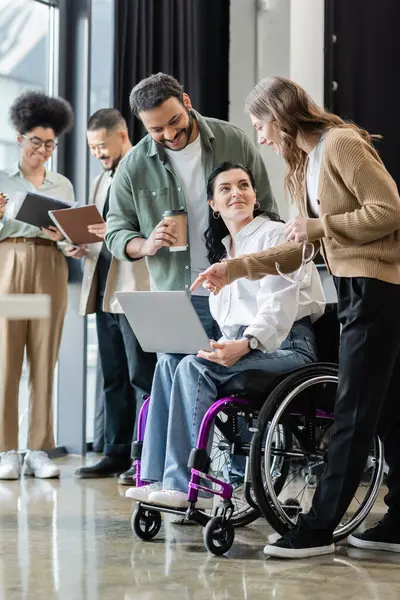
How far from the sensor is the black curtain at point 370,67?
439 cm

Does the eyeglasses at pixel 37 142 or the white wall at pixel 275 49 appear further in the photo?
the white wall at pixel 275 49

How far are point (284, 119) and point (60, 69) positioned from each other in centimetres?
246

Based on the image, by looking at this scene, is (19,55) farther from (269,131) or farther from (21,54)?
(269,131)

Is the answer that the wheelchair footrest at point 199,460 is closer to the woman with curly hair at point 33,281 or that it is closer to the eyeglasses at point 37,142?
the woman with curly hair at point 33,281

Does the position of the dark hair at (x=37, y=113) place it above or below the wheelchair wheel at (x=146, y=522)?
above

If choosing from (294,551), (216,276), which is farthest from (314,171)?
(294,551)

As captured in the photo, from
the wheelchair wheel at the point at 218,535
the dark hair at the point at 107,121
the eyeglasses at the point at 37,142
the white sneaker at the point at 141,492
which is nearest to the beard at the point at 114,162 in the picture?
the dark hair at the point at 107,121

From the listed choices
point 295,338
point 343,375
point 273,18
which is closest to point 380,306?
point 343,375

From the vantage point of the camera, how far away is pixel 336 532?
8.39ft

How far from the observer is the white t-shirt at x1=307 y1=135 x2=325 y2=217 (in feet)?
7.73

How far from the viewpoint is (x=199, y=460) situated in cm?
241

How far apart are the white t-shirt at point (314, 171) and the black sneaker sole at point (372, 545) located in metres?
0.87

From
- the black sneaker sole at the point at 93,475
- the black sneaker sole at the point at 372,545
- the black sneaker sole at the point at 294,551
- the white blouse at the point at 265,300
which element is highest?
the white blouse at the point at 265,300

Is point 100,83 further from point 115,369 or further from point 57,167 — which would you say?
point 115,369
